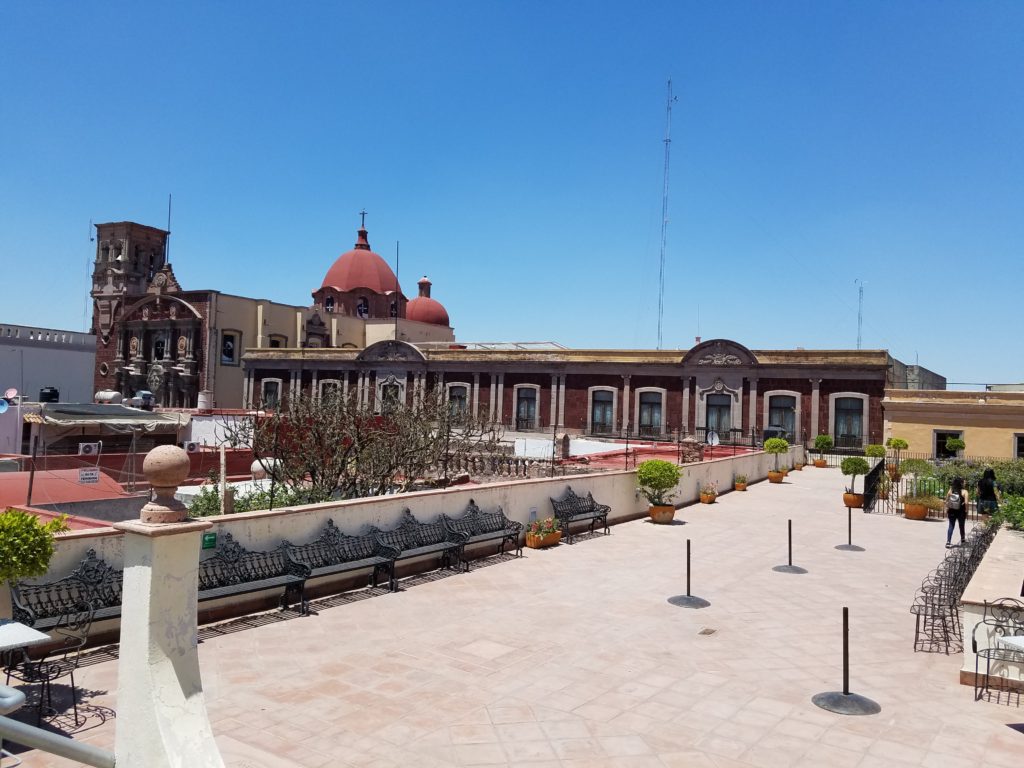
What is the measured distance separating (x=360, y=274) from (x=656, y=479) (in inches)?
1744

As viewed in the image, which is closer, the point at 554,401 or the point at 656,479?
the point at 656,479

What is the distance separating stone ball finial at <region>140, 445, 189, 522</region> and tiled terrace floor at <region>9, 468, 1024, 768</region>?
83.7 inches

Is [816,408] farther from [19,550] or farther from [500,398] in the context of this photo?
[19,550]

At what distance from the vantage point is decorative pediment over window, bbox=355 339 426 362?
146 feet

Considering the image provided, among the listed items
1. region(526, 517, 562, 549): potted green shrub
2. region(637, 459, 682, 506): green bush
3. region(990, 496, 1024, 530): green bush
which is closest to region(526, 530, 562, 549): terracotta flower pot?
region(526, 517, 562, 549): potted green shrub

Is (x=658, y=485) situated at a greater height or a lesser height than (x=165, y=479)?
lesser

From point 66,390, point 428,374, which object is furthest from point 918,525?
point 66,390

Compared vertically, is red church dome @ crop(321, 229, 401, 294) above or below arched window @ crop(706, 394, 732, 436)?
above

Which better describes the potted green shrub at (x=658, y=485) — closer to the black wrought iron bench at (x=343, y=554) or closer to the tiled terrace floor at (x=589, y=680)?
the tiled terrace floor at (x=589, y=680)

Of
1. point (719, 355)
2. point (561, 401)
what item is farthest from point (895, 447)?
point (561, 401)

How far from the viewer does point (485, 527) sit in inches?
506

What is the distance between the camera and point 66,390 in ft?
181

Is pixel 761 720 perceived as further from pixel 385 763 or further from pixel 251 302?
pixel 251 302

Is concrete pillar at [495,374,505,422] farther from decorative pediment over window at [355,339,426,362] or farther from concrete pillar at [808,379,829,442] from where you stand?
concrete pillar at [808,379,829,442]
